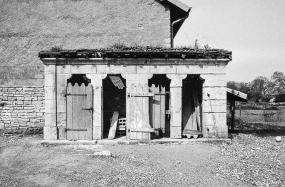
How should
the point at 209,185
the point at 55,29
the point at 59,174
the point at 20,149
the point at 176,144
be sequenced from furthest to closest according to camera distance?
the point at 55,29
the point at 176,144
the point at 20,149
the point at 59,174
the point at 209,185

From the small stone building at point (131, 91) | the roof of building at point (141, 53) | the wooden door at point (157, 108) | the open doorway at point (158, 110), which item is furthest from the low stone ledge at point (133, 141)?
the roof of building at point (141, 53)

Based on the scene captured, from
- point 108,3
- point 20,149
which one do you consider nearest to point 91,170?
point 20,149

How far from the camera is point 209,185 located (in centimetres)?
496

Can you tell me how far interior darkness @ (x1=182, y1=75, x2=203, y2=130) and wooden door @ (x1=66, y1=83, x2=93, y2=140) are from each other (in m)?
3.86

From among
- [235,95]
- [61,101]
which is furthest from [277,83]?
[61,101]

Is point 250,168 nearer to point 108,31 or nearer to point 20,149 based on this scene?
point 20,149

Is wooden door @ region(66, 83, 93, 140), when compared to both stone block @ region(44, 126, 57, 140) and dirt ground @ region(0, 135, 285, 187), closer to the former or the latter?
stone block @ region(44, 126, 57, 140)

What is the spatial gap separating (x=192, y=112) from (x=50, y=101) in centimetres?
574

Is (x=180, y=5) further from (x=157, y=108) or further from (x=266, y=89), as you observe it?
(x=266, y=89)

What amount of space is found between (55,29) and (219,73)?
778 cm

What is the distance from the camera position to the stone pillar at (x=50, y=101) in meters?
8.89

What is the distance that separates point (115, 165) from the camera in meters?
6.31

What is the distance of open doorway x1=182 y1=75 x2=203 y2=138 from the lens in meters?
9.30

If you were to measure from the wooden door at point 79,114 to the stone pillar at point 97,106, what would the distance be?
15cm
